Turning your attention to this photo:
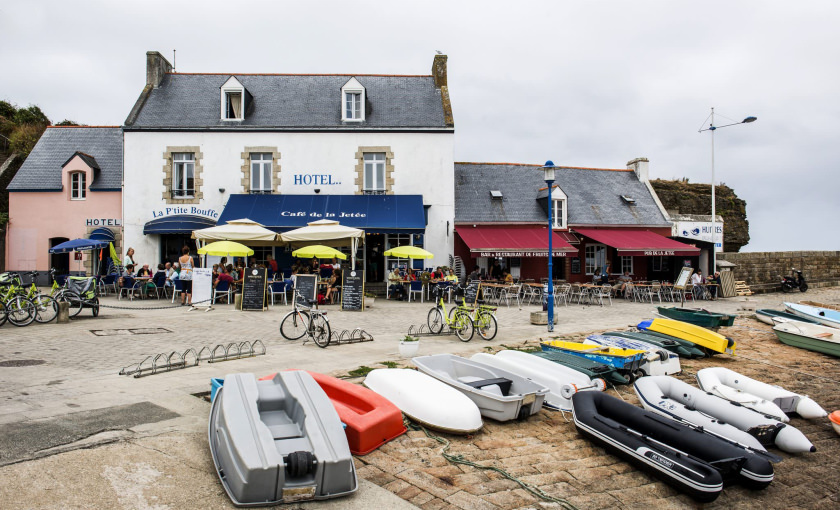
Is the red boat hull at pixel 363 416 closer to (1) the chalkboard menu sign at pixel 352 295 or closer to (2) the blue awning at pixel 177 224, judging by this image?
(1) the chalkboard menu sign at pixel 352 295

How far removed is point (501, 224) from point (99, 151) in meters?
16.5

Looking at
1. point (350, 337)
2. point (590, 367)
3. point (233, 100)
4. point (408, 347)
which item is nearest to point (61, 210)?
point (233, 100)

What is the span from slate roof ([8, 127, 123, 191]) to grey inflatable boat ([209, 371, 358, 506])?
19.1 meters

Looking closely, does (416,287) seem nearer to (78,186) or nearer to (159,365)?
(159,365)

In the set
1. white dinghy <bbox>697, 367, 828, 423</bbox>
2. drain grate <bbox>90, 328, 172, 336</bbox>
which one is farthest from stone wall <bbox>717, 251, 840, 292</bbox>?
drain grate <bbox>90, 328, 172, 336</bbox>

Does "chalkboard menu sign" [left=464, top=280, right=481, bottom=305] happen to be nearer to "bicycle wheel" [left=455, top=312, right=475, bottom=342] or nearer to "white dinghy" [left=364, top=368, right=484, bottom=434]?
"bicycle wheel" [left=455, top=312, right=475, bottom=342]

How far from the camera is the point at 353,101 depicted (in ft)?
66.2

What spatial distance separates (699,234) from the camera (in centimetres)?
2330

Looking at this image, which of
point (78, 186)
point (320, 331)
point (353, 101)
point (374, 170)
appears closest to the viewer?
point (320, 331)

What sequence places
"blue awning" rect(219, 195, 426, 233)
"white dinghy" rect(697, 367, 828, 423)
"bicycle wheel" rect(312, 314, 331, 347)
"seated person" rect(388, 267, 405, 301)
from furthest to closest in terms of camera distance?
"blue awning" rect(219, 195, 426, 233) → "seated person" rect(388, 267, 405, 301) → "bicycle wheel" rect(312, 314, 331, 347) → "white dinghy" rect(697, 367, 828, 423)

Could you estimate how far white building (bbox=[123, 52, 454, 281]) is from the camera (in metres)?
19.0

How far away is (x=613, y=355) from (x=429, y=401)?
355 centimetres

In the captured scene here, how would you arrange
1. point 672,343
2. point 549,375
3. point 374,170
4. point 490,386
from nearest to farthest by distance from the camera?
point 490,386
point 549,375
point 672,343
point 374,170

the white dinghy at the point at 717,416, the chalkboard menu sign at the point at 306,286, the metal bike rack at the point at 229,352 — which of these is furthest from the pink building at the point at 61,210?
the white dinghy at the point at 717,416
